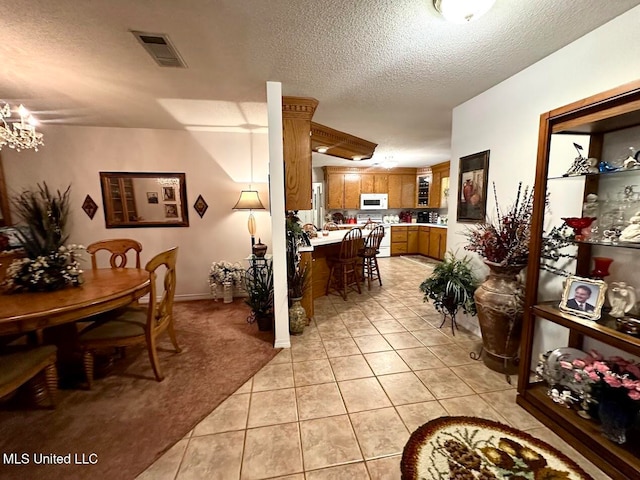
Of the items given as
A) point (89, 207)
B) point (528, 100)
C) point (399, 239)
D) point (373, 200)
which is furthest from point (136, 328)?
point (399, 239)

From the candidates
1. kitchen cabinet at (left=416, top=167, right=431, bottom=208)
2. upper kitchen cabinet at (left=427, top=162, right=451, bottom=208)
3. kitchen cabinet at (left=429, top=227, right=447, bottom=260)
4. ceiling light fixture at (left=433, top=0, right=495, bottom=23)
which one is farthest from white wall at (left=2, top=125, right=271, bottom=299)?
kitchen cabinet at (left=416, top=167, right=431, bottom=208)

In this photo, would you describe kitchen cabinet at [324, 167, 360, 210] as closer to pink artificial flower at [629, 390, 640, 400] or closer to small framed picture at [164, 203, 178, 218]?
small framed picture at [164, 203, 178, 218]

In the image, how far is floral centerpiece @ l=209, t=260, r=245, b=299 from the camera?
12.1ft

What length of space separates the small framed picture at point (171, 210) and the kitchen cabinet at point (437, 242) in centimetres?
534

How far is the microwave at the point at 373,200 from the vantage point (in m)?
6.92

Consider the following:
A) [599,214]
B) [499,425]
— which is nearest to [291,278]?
[499,425]

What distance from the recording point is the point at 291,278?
2.74m

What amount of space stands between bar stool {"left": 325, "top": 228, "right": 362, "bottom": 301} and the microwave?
2.99 meters

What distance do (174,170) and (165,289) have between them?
2081 mm

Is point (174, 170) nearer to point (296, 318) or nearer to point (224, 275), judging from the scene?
point (224, 275)

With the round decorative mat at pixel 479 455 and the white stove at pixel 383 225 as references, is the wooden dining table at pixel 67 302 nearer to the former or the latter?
the round decorative mat at pixel 479 455

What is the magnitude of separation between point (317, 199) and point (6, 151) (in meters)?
5.12

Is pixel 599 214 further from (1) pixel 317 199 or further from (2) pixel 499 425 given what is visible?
(1) pixel 317 199

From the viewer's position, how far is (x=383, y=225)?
22.3ft
